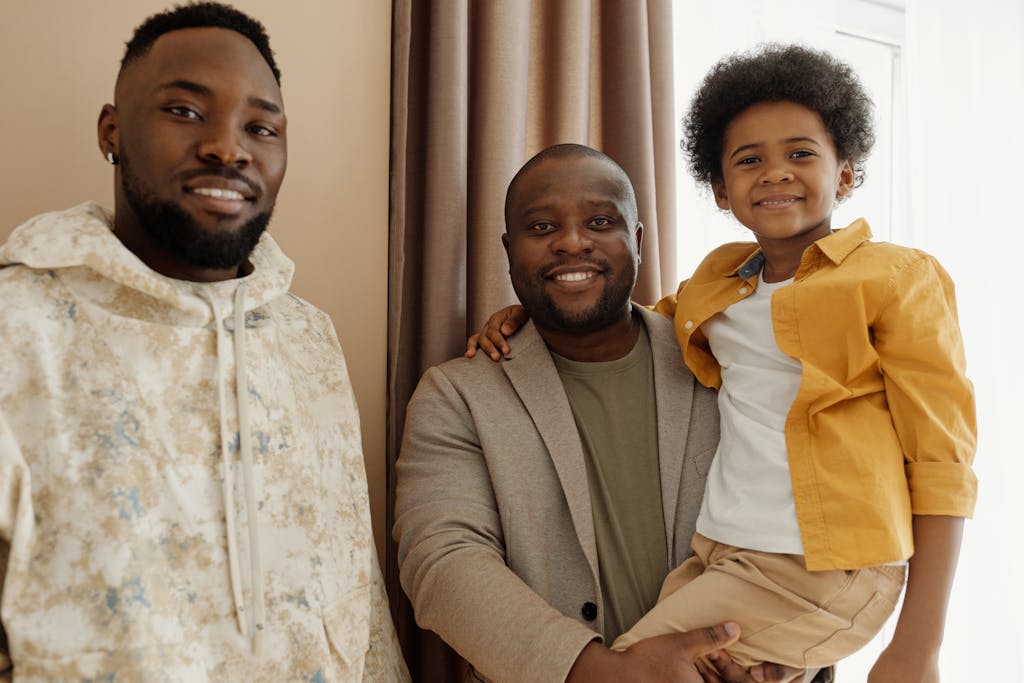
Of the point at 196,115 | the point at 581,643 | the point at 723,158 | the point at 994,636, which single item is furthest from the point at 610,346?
the point at 994,636

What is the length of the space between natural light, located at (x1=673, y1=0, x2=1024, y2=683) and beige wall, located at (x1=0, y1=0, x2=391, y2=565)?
902 millimetres

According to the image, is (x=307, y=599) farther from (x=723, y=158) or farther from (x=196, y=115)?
(x=723, y=158)

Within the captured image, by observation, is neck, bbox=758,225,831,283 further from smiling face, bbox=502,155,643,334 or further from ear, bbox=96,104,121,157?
ear, bbox=96,104,121,157

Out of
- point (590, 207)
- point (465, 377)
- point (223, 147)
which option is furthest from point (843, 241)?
point (223, 147)

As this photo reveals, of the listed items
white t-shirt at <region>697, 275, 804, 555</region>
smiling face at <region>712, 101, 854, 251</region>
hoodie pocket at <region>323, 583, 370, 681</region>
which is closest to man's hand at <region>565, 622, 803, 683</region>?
white t-shirt at <region>697, 275, 804, 555</region>

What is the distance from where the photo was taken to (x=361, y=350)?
1.62 m

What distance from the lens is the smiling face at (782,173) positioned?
1323 millimetres

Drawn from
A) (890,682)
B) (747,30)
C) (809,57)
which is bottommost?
(890,682)

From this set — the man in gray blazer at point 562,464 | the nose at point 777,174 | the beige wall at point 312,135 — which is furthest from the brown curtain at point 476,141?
the nose at point 777,174

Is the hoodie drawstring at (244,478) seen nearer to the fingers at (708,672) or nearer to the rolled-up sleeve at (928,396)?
the fingers at (708,672)

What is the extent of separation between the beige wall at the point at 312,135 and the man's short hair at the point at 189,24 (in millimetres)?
296

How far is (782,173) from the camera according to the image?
132 centimetres

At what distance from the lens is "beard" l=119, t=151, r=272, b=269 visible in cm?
103

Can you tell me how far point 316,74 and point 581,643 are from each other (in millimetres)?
1163
